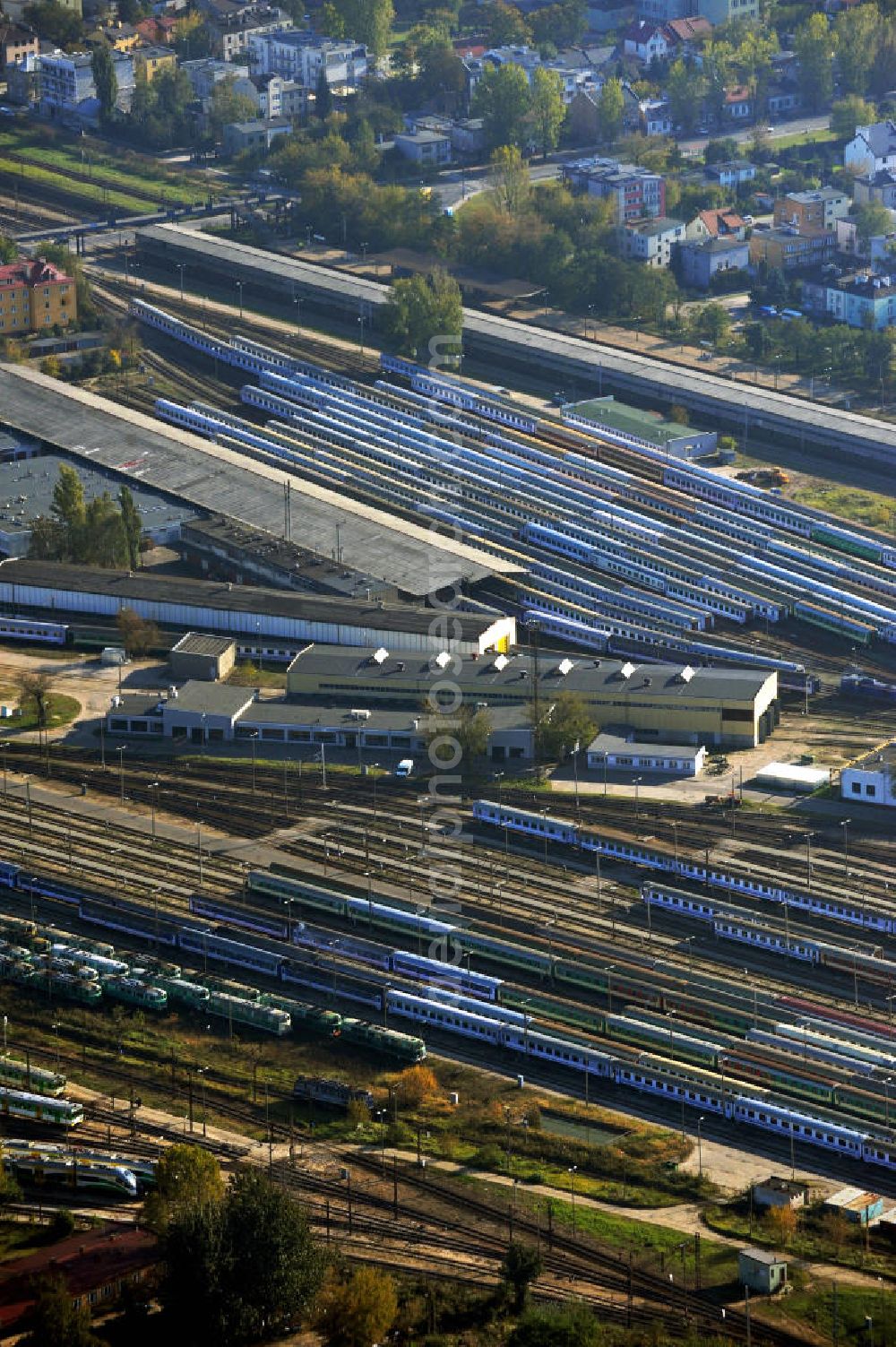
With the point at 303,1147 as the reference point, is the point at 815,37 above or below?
above

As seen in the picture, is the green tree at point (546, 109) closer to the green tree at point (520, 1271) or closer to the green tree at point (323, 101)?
the green tree at point (323, 101)


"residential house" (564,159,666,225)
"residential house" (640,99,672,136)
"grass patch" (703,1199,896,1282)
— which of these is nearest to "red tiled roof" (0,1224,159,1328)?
"grass patch" (703,1199,896,1282)

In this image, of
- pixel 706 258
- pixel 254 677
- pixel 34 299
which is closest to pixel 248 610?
pixel 254 677

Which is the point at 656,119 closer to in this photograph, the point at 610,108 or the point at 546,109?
the point at 610,108

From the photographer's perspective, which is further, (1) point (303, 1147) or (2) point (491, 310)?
(2) point (491, 310)

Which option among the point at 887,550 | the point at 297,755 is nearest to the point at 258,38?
the point at 887,550

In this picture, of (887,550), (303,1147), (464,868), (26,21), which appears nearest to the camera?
(303,1147)

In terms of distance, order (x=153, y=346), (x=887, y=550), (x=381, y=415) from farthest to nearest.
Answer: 1. (x=153, y=346)
2. (x=381, y=415)
3. (x=887, y=550)

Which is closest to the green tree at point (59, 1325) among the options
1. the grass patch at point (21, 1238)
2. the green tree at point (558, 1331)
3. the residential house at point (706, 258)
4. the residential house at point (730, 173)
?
the grass patch at point (21, 1238)

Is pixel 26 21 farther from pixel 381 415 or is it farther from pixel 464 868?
pixel 464 868

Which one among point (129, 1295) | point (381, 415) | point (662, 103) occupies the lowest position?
point (129, 1295)
